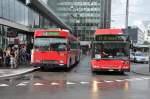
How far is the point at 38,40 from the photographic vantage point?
101 feet

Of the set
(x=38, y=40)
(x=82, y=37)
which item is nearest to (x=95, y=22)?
(x=82, y=37)

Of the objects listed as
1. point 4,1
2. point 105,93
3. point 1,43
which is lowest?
point 105,93

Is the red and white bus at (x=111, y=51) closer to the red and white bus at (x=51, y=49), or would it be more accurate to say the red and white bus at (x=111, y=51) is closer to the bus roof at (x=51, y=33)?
the red and white bus at (x=51, y=49)

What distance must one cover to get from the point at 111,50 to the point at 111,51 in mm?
73

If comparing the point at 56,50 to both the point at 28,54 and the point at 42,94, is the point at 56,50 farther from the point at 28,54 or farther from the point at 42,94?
the point at 42,94

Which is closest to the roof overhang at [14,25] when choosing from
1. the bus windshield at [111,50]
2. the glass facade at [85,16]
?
the bus windshield at [111,50]

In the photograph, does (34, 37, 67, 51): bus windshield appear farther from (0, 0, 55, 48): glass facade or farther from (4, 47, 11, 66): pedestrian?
(0, 0, 55, 48): glass facade

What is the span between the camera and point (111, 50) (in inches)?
1142

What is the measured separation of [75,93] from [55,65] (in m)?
14.3

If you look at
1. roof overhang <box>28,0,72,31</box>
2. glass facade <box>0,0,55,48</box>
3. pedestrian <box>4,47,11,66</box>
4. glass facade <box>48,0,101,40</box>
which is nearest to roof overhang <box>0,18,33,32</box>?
glass facade <box>0,0,55,48</box>

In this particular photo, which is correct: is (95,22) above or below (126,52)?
above

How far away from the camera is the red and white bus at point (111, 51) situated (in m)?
28.8

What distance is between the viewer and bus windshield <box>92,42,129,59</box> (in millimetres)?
Answer: 28984

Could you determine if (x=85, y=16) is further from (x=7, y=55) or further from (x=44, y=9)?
(x=7, y=55)
